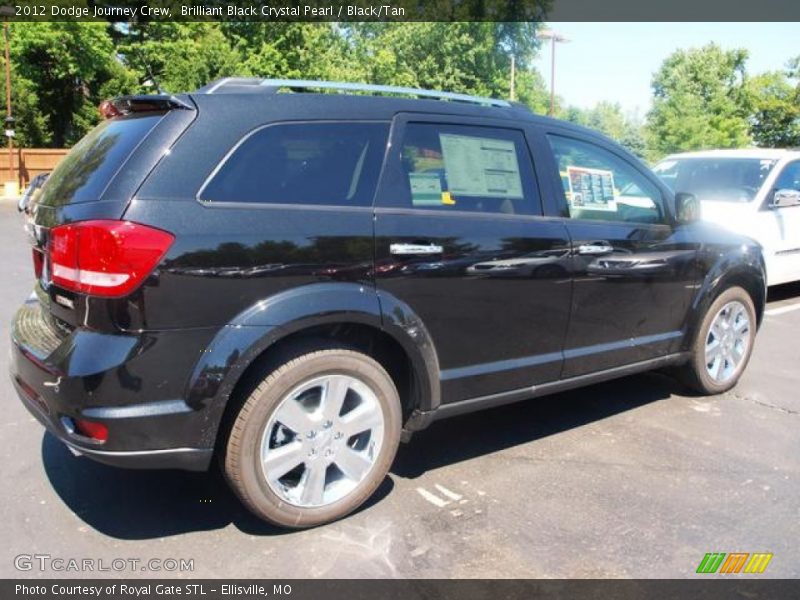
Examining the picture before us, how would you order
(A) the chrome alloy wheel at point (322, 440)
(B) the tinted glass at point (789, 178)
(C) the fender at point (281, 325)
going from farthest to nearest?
1. (B) the tinted glass at point (789, 178)
2. (A) the chrome alloy wheel at point (322, 440)
3. (C) the fender at point (281, 325)

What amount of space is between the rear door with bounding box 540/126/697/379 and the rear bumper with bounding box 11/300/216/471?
2105 mm

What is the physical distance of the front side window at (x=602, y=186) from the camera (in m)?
3.98

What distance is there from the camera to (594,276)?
3.95 metres

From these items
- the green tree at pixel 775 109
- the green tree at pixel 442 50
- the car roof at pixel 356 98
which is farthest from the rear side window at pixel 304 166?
the green tree at pixel 775 109

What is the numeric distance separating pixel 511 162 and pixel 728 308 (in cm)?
223

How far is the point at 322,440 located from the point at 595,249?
1890 millimetres

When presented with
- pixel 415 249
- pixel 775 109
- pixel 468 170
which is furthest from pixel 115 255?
pixel 775 109

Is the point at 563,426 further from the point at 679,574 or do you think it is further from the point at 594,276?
the point at 679,574

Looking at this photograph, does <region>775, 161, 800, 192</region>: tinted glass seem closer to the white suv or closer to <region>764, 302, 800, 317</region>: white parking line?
the white suv

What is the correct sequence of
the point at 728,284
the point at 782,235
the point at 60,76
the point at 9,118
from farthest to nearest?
the point at 60,76 < the point at 9,118 < the point at 782,235 < the point at 728,284

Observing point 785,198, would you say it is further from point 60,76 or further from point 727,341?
point 60,76

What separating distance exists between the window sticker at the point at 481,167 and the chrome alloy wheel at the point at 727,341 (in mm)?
2033

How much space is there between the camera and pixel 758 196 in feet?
25.6

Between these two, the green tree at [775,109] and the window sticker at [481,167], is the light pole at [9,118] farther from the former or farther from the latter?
the green tree at [775,109]
